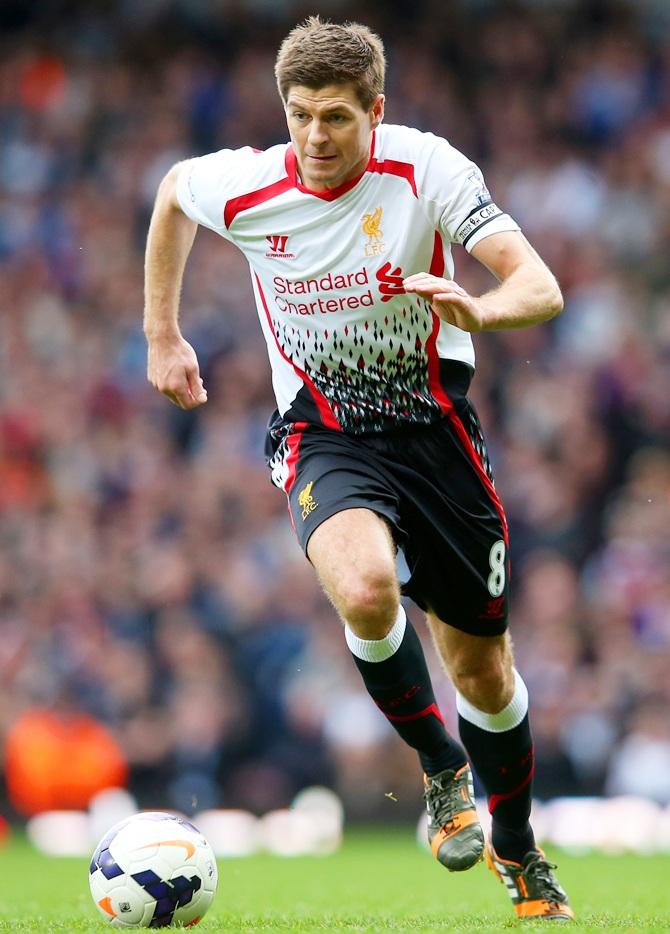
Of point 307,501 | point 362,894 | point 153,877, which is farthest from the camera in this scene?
point 362,894

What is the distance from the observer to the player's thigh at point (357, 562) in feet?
16.2

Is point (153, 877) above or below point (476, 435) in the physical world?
below

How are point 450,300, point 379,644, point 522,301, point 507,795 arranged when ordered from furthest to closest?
1. point 507,795
2. point 379,644
3. point 522,301
4. point 450,300

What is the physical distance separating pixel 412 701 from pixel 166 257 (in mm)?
1891

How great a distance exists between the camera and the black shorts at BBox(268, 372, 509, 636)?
5414 mm

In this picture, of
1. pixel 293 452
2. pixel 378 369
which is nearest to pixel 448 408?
pixel 378 369

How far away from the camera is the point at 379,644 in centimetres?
516

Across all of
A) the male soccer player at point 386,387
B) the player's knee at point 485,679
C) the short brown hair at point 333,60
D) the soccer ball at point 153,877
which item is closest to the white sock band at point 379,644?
the male soccer player at point 386,387

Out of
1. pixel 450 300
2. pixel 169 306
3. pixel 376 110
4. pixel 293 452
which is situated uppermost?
pixel 376 110

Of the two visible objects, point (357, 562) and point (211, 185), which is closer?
point (357, 562)

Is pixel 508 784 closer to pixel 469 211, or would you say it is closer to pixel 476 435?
pixel 476 435

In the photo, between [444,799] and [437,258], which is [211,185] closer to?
[437,258]

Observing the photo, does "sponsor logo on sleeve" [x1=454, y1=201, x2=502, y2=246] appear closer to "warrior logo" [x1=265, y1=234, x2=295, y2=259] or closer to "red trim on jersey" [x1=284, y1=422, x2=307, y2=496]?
"warrior logo" [x1=265, y1=234, x2=295, y2=259]

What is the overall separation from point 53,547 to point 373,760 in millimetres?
3722
